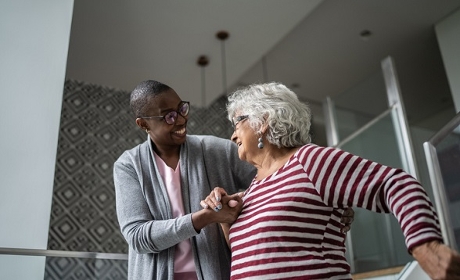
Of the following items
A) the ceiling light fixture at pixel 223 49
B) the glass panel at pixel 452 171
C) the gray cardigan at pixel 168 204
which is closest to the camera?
the gray cardigan at pixel 168 204

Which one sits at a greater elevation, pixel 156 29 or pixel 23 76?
pixel 156 29

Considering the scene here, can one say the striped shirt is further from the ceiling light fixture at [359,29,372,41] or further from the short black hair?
the ceiling light fixture at [359,29,372,41]

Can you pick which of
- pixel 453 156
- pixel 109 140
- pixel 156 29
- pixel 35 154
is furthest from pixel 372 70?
pixel 35 154

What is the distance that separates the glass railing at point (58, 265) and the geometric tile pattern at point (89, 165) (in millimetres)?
2642

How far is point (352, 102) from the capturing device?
12.7 ft

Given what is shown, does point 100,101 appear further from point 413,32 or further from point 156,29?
point 413,32

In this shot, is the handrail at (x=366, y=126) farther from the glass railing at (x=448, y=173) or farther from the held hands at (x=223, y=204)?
the held hands at (x=223, y=204)

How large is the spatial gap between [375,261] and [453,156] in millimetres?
1753

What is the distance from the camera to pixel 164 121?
1.46 metres

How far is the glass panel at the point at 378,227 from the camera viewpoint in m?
2.96

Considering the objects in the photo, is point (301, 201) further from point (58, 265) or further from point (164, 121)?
point (58, 265)

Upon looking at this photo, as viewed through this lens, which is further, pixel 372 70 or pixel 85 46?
pixel 372 70

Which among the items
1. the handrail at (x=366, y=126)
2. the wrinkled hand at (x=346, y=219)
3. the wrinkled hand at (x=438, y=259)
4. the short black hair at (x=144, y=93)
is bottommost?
the wrinkled hand at (x=438, y=259)

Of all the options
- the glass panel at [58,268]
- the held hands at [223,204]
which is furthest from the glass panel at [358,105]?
the held hands at [223,204]
